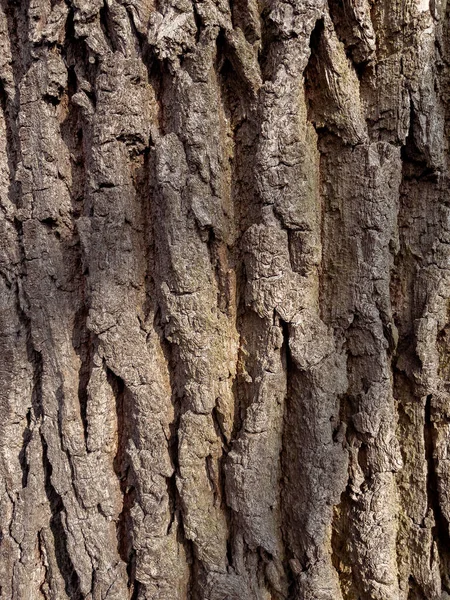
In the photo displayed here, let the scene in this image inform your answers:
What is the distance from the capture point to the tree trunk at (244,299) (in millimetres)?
1018

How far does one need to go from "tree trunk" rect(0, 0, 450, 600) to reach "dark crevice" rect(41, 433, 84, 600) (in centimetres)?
1

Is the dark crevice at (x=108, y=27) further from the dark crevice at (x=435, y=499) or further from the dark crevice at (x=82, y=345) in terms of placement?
the dark crevice at (x=435, y=499)

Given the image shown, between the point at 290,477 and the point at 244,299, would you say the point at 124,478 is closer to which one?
the point at 290,477

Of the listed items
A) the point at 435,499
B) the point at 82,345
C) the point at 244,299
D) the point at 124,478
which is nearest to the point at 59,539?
the point at 124,478

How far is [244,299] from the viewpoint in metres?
1.05

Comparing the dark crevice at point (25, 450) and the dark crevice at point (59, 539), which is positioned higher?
the dark crevice at point (25, 450)

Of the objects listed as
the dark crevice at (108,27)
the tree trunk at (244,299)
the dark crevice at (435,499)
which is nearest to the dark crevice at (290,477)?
the tree trunk at (244,299)

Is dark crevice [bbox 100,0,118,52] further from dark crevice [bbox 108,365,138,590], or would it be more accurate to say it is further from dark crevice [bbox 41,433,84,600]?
dark crevice [bbox 41,433,84,600]

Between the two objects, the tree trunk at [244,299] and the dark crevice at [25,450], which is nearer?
the tree trunk at [244,299]

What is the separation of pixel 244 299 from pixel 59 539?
28.4 inches

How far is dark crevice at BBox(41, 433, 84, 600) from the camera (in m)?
1.10

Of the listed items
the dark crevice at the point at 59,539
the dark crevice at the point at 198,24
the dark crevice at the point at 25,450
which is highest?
the dark crevice at the point at 198,24

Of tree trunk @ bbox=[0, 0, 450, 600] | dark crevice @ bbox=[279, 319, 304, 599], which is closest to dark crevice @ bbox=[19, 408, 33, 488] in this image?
tree trunk @ bbox=[0, 0, 450, 600]

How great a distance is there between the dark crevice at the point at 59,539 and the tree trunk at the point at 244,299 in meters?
0.01
